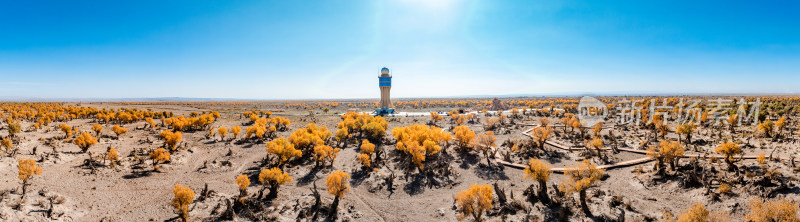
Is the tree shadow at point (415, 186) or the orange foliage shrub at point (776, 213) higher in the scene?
the orange foliage shrub at point (776, 213)

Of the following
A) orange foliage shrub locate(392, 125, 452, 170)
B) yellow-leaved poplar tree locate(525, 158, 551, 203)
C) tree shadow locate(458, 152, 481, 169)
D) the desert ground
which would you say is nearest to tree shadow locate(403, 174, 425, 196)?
the desert ground

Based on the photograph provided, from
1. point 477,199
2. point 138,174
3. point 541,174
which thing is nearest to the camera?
point 477,199

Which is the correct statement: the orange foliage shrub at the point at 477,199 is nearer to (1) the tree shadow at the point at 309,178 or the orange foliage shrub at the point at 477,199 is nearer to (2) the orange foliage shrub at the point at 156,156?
(1) the tree shadow at the point at 309,178

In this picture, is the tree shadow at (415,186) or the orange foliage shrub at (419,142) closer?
the tree shadow at (415,186)

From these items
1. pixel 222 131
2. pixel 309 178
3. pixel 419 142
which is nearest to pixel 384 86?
pixel 222 131

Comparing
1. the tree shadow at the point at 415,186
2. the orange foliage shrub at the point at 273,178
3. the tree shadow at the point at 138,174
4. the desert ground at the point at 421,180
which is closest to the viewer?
the desert ground at the point at 421,180

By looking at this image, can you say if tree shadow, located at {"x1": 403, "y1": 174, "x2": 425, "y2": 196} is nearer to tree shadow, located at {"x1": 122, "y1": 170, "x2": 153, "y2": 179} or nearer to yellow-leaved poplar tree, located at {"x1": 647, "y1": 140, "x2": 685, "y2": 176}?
yellow-leaved poplar tree, located at {"x1": 647, "y1": 140, "x2": 685, "y2": 176}

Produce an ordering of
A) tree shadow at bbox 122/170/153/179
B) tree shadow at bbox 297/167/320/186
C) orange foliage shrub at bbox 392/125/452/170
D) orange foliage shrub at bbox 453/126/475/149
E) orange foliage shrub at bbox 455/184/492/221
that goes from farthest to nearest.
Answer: orange foliage shrub at bbox 453/126/475/149
orange foliage shrub at bbox 392/125/452/170
tree shadow at bbox 297/167/320/186
tree shadow at bbox 122/170/153/179
orange foliage shrub at bbox 455/184/492/221

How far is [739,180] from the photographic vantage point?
21297mm

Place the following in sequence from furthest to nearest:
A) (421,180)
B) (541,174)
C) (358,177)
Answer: (358,177), (421,180), (541,174)

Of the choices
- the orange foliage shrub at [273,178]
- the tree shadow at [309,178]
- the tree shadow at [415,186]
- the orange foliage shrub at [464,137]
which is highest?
the orange foliage shrub at [464,137]

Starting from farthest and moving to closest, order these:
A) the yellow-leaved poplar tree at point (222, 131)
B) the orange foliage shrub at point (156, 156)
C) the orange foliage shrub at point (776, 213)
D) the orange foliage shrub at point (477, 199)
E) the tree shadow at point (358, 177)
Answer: the yellow-leaved poplar tree at point (222, 131) → the orange foliage shrub at point (156, 156) → the tree shadow at point (358, 177) → the orange foliage shrub at point (477, 199) → the orange foliage shrub at point (776, 213)

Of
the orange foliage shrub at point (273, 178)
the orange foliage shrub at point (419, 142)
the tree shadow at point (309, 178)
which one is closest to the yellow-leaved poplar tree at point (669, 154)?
the orange foliage shrub at point (419, 142)

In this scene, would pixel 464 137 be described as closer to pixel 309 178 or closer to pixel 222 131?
pixel 309 178
